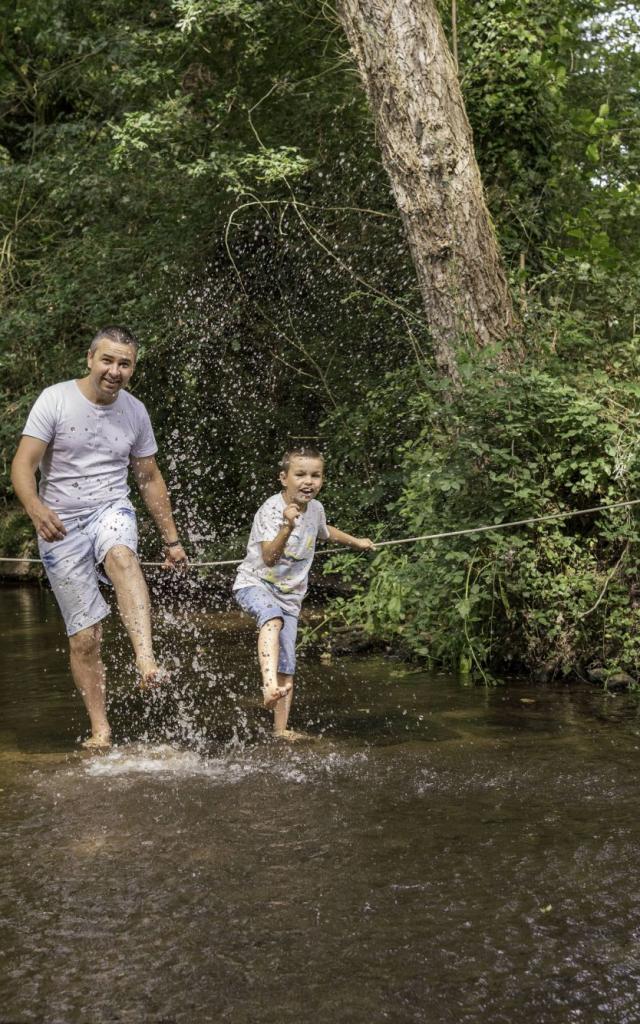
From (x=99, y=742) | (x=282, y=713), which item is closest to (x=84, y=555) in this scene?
(x=99, y=742)

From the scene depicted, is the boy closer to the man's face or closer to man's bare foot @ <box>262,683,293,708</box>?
man's bare foot @ <box>262,683,293,708</box>

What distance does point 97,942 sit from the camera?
3.43 meters

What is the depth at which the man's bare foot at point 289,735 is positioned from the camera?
19.9 ft

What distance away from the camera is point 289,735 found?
6141 mm

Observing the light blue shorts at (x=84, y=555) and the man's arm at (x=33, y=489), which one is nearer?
the man's arm at (x=33, y=489)

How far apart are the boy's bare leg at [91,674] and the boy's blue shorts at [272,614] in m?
0.77

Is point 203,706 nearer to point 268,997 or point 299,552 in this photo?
point 299,552

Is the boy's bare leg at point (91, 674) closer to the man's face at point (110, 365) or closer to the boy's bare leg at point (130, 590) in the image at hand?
the boy's bare leg at point (130, 590)

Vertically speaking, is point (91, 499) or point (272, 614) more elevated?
point (91, 499)

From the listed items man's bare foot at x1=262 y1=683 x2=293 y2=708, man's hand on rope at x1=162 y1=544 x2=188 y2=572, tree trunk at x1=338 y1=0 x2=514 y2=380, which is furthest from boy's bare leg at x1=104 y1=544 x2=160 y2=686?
tree trunk at x1=338 y1=0 x2=514 y2=380

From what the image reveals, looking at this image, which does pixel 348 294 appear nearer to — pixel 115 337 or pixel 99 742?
pixel 115 337

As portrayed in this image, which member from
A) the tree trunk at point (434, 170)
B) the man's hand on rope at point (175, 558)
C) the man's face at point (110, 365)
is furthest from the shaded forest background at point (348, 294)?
the man's face at point (110, 365)

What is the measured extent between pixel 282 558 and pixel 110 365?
133 cm

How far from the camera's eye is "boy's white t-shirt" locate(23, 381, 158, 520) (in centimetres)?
573
